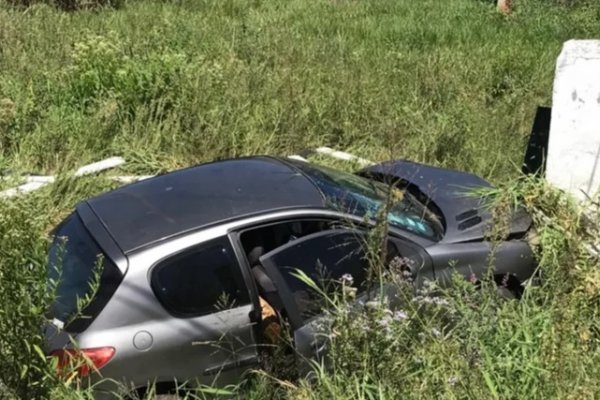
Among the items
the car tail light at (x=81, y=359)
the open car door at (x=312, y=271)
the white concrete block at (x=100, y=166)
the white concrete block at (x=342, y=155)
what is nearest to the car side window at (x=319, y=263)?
the open car door at (x=312, y=271)

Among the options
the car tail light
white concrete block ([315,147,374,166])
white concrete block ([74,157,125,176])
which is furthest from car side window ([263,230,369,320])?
white concrete block ([74,157,125,176])

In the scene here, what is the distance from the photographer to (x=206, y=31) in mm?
10594

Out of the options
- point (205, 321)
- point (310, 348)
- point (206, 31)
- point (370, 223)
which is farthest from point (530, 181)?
point (206, 31)

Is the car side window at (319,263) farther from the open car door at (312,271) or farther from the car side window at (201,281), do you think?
the car side window at (201,281)

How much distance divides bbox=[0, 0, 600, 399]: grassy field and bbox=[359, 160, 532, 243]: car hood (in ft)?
0.90

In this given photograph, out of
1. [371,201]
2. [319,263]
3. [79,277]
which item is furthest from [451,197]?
[79,277]

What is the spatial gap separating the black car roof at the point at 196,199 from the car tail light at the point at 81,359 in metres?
0.54

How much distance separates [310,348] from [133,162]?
13.8ft

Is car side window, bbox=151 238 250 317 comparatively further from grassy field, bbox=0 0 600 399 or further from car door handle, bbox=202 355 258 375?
grassy field, bbox=0 0 600 399

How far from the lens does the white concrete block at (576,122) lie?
571 cm

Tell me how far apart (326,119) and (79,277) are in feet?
15.9

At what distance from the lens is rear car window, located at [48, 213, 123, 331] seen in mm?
3764

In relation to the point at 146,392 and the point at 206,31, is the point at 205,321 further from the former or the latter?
the point at 206,31

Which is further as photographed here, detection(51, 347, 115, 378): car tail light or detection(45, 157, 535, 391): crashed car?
detection(45, 157, 535, 391): crashed car
